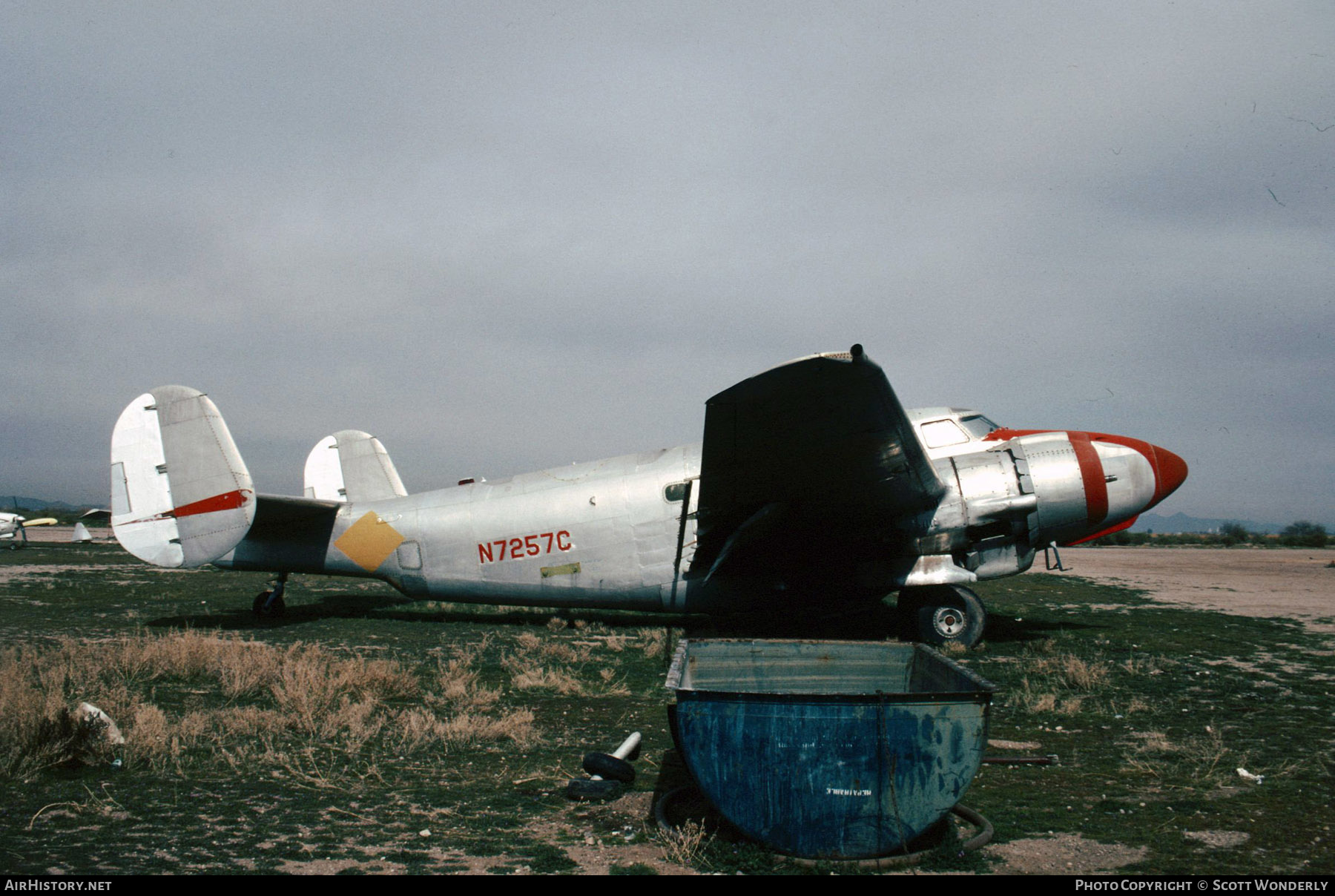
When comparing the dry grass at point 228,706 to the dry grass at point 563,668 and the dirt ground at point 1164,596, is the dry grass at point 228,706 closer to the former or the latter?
the dry grass at point 563,668

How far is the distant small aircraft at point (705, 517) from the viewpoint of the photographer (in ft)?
30.0

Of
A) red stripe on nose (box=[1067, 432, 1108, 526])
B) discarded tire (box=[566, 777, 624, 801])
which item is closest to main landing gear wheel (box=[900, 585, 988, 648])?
red stripe on nose (box=[1067, 432, 1108, 526])

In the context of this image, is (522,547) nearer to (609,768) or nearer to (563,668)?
(563,668)

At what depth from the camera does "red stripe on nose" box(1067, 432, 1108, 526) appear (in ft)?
33.4

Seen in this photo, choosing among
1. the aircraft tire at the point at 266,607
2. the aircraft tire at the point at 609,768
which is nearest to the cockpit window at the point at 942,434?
the aircraft tire at the point at 609,768

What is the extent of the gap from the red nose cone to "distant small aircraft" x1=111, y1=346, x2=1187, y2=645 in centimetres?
3

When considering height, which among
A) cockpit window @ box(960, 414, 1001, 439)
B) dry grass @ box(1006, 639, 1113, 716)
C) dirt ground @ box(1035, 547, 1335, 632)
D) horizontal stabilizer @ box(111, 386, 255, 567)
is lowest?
dirt ground @ box(1035, 547, 1335, 632)

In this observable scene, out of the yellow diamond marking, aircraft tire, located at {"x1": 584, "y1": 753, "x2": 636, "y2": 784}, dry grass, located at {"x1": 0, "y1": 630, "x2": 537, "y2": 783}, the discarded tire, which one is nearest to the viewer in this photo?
the discarded tire

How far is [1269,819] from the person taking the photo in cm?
418

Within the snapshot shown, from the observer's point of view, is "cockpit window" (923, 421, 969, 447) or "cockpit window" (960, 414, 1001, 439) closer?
"cockpit window" (923, 421, 969, 447)

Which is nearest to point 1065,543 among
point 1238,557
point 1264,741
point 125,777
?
point 1264,741
